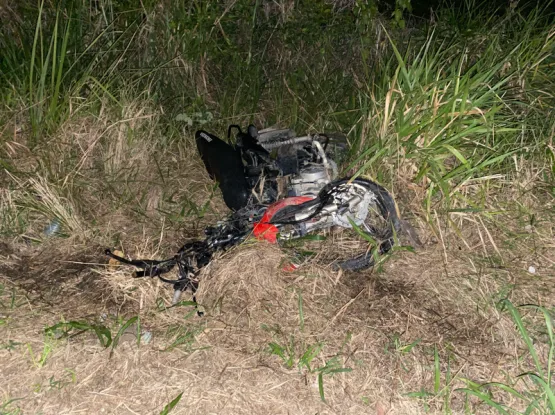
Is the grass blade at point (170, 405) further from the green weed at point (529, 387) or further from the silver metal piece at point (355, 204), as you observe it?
the silver metal piece at point (355, 204)

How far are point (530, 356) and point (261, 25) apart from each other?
3049mm

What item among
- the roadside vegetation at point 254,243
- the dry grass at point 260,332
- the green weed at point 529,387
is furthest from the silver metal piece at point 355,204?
the green weed at point 529,387

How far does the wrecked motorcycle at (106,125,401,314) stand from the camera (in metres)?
2.98

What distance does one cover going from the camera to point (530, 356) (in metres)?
2.64

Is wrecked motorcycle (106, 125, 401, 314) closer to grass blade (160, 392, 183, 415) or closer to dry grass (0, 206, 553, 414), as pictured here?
dry grass (0, 206, 553, 414)

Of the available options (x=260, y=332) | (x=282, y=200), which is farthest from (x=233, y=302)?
(x=282, y=200)

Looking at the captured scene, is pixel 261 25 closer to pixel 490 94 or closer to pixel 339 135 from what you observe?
pixel 339 135

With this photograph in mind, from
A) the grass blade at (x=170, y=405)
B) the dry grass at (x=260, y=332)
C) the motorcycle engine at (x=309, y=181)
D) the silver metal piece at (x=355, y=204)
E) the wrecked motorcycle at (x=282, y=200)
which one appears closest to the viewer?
the grass blade at (x=170, y=405)

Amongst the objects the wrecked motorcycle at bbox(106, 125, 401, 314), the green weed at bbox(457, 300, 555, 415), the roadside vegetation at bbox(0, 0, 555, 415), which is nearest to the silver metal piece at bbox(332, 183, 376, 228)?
the wrecked motorcycle at bbox(106, 125, 401, 314)

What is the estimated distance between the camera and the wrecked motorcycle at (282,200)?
2980 millimetres

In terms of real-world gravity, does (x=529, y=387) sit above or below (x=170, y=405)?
below

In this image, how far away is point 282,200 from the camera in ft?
10.3

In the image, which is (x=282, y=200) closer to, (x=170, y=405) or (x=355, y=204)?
(x=355, y=204)

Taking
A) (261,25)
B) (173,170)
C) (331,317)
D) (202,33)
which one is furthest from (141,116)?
(331,317)
